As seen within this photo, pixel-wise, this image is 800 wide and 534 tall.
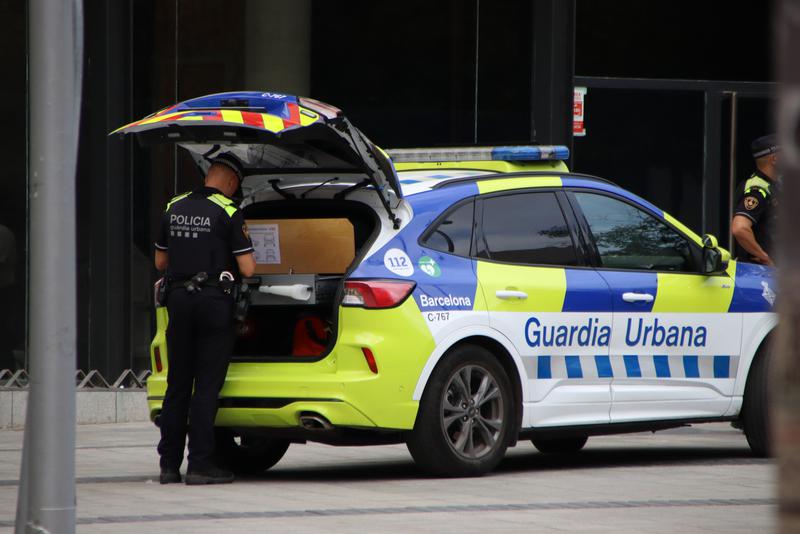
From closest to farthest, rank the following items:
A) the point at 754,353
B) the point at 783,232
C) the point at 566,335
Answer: the point at 783,232, the point at 566,335, the point at 754,353

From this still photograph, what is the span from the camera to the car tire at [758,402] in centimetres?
945

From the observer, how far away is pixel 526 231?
8836mm

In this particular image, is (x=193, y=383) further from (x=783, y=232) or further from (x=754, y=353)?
(x=783, y=232)

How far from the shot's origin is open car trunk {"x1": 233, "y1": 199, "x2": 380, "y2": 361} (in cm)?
827

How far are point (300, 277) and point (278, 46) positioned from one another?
5834mm

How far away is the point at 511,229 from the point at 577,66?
21.0 ft

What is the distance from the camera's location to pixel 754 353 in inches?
374

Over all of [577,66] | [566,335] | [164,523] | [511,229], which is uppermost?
[577,66]

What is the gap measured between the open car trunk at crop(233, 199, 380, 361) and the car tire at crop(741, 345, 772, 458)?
2.71 meters

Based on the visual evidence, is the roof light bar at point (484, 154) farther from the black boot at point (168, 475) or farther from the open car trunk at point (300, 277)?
the black boot at point (168, 475)

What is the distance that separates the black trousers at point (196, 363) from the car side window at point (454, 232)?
115 centimetres

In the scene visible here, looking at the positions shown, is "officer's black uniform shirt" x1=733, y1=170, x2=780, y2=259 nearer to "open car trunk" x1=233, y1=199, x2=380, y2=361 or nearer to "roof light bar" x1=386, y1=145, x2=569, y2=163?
"roof light bar" x1=386, y1=145, x2=569, y2=163

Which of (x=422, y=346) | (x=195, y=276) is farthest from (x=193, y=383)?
(x=422, y=346)

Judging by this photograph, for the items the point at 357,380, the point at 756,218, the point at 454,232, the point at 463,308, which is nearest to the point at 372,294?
the point at 357,380
